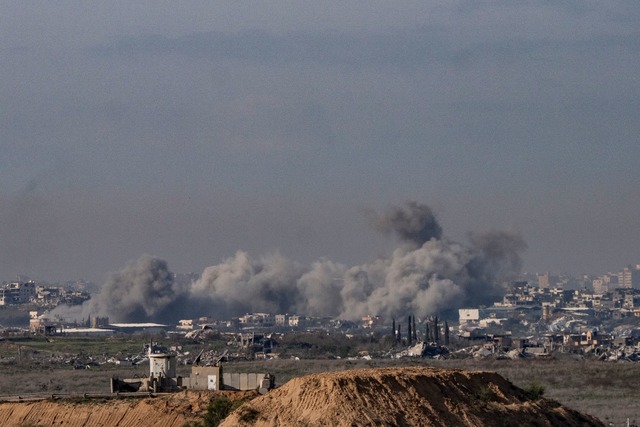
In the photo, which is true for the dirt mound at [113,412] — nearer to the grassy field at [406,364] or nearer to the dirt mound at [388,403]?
the dirt mound at [388,403]

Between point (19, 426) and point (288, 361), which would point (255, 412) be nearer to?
point (19, 426)

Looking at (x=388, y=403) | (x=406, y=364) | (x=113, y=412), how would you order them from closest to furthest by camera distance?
1. (x=388, y=403)
2. (x=113, y=412)
3. (x=406, y=364)

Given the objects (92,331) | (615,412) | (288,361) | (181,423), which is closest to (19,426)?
(181,423)

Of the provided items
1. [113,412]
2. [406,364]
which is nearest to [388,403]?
[113,412]

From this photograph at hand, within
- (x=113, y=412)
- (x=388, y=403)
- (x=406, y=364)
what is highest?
(x=388, y=403)

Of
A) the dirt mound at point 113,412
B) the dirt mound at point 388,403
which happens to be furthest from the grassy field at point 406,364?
the dirt mound at point 113,412

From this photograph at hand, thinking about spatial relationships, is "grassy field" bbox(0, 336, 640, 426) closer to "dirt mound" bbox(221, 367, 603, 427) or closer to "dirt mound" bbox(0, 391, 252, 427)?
"dirt mound" bbox(221, 367, 603, 427)

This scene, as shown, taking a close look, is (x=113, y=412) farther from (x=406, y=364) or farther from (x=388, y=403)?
(x=406, y=364)

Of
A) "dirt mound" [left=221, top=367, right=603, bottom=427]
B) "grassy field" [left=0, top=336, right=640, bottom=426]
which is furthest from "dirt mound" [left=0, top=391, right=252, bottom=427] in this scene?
"grassy field" [left=0, top=336, right=640, bottom=426]
